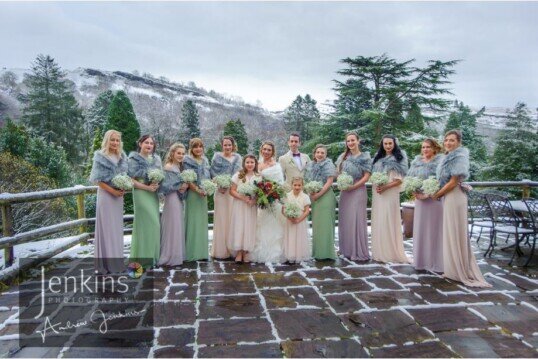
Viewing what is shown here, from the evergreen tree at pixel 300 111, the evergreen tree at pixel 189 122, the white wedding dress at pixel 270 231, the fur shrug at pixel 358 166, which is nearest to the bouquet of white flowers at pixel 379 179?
the fur shrug at pixel 358 166

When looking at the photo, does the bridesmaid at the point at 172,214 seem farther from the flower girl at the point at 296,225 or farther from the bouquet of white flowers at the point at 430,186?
the bouquet of white flowers at the point at 430,186

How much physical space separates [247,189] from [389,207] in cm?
239

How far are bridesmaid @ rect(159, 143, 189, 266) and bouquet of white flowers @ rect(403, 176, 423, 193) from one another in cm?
338

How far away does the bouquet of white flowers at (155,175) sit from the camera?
17.7 feet

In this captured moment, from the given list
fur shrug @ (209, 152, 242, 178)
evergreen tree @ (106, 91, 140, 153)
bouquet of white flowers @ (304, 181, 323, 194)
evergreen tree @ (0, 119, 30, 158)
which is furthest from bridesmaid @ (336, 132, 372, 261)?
evergreen tree @ (106, 91, 140, 153)

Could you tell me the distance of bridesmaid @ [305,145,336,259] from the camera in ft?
20.1

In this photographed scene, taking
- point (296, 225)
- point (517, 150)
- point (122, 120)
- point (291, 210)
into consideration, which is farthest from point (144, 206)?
point (517, 150)

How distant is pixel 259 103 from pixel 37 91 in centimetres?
3420

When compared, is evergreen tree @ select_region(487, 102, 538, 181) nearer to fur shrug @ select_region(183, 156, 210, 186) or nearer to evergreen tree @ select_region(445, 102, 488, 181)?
evergreen tree @ select_region(445, 102, 488, 181)

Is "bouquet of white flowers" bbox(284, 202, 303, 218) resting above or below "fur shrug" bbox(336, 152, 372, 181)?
below

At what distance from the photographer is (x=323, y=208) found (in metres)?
6.18

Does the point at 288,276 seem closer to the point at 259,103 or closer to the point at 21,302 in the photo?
the point at 21,302

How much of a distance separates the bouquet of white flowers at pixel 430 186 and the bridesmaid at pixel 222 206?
2.99m

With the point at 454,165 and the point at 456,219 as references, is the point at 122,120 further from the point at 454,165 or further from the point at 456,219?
the point at 456,219
